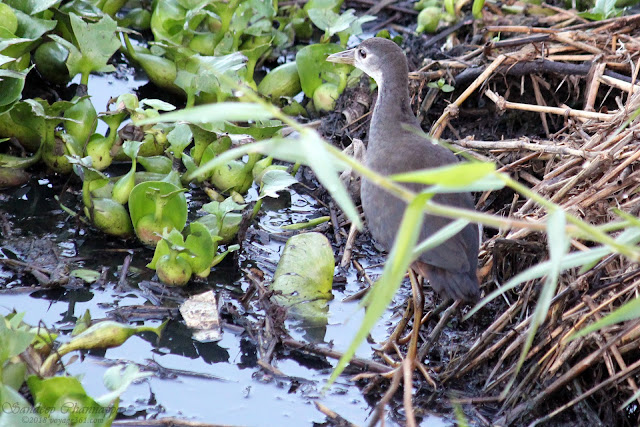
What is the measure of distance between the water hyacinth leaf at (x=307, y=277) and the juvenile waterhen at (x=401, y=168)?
0.98ft

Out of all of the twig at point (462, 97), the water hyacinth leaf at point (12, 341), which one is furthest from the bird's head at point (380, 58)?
the water hyacinth leaf at point (12, 341)

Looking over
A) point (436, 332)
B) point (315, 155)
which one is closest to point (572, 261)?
point (315, 155)

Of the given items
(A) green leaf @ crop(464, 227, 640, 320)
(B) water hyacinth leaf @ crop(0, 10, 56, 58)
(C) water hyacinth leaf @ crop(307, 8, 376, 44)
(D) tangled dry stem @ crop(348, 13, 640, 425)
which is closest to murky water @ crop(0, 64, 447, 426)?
(D) tangled dry stem @ crop(348, 13, 640, 425)

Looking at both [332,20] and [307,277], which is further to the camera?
[332,20]

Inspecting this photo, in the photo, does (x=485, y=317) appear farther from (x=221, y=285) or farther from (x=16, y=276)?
(x=16, y=276)

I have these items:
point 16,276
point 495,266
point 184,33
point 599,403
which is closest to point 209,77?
point 184,33

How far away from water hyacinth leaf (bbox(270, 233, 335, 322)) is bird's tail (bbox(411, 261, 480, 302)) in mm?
648

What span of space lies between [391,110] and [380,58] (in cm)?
32

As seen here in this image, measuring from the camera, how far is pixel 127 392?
269 cm

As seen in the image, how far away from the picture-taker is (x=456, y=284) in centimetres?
272

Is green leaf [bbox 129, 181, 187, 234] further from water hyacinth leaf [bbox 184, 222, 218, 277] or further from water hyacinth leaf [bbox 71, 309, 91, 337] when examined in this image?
water hyacinth leaf [bbox 71, 309, 91, 337]

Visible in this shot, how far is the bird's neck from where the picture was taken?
335 cm

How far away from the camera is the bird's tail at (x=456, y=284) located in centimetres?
271

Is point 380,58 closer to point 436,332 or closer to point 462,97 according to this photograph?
point 462,97
